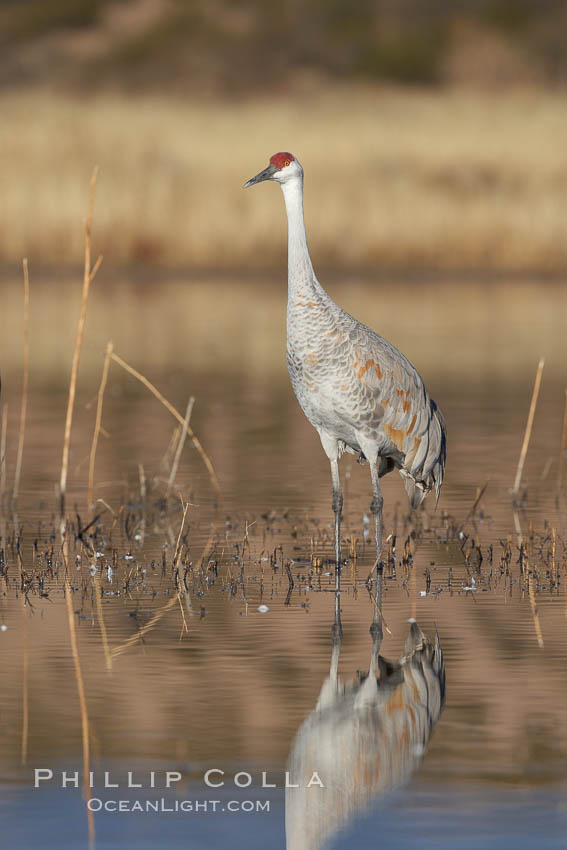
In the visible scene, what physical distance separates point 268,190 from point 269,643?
22503mm

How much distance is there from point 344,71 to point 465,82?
420 cm

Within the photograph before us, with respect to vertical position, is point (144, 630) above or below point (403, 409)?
below

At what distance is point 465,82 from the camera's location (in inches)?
1850

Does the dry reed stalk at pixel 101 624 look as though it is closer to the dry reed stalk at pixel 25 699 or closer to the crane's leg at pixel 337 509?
the dry reed stalk at pixel 25 699

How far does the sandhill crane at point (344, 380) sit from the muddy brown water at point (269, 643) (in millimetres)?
536

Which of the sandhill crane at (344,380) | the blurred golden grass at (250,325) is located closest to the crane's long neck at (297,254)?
the sandhill crane at (344,380)

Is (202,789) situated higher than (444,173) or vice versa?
(444,173)

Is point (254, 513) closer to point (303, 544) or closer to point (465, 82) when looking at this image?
point (303, 544)

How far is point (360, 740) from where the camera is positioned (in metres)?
5.89

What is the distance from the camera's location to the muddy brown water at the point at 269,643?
526 centimetres

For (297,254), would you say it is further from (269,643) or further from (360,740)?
(360,740)

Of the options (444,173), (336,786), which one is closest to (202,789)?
(336,786)

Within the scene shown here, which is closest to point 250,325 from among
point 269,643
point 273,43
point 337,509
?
point 337,509

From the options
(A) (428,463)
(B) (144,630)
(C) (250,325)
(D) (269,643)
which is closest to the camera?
(D) (269,643)
